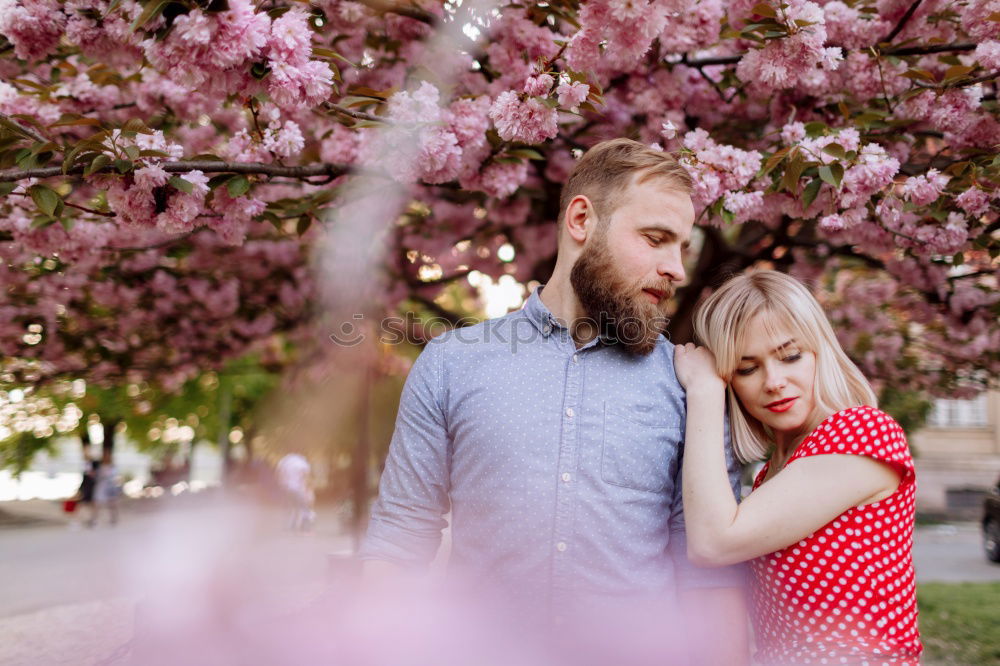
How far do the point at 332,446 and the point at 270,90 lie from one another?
15.8 m

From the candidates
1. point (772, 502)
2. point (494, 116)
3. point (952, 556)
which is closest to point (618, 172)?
point (494, 116)

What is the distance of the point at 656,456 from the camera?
7.00ft

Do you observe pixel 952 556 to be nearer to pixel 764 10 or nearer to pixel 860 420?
pixel 764 10

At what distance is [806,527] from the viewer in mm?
1936

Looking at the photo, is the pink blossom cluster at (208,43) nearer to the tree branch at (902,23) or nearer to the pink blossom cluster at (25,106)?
the pink blossom cluster at (25,106)

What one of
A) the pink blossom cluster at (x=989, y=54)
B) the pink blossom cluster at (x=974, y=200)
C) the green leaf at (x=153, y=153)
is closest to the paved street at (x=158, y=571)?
the green leaf at (x=153, y=153)

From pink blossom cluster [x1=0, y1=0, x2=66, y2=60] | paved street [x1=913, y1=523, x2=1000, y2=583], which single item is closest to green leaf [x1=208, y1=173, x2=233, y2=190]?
pink blossom cluster [x1=0, y1=0, x2=66, y2=60]

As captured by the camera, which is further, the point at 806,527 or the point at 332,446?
the point at 332,446

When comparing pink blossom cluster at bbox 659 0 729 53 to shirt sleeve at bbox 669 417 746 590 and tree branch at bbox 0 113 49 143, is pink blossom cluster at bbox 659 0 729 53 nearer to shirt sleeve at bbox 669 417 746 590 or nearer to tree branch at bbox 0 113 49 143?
shirt sleeve at bbox 669 417 746 590

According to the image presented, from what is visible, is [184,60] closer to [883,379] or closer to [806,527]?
[806,527]

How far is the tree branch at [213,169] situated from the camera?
2.71 m

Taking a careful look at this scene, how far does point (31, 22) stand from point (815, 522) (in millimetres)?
3302

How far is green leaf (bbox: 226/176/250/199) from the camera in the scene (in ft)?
9.75

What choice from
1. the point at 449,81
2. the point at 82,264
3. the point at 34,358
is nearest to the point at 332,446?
the point at 34,358
